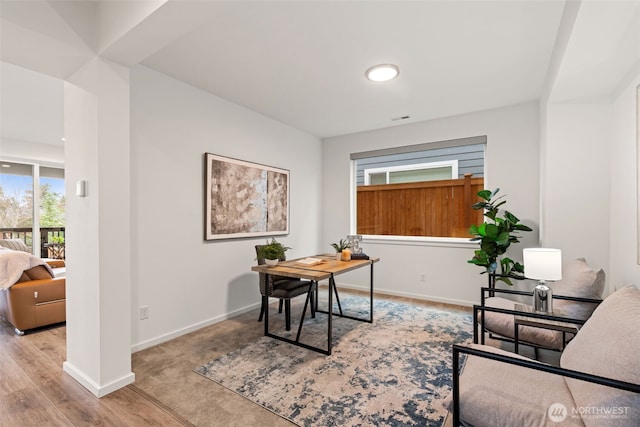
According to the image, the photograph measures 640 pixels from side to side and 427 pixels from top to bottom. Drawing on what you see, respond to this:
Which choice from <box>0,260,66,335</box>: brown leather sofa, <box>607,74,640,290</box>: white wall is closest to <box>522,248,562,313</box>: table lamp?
<box>607,74,640,290</box>: white wall

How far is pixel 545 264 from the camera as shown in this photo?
82.2 inches

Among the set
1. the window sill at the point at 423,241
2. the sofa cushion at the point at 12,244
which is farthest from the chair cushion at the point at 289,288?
the sofa cushion at the point at 12,244

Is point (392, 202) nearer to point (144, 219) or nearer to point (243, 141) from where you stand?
point (243, 141)

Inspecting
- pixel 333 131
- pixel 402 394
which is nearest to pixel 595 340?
pixel 402 394

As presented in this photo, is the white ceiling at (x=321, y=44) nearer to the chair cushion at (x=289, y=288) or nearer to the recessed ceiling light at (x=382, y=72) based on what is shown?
the recessed ceiling light at (x=382, y=72)

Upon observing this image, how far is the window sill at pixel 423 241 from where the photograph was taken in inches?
156

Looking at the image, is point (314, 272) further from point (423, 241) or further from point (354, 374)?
point (423, 241)

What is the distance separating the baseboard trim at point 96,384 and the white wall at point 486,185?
3.35 meters

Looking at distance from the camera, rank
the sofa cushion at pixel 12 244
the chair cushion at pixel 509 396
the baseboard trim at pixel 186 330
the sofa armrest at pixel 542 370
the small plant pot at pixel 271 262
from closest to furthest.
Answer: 1. the sofa armrest at pixel 542 370
2. the chair cushion at pixel 509 396
3. the baseboard trim at pixel 186 330
4. the small plant pot at pixel 271 262
5. the sofa cushion at pixel 12 244

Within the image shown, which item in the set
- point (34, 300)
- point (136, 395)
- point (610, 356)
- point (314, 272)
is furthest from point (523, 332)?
point (34, 300)

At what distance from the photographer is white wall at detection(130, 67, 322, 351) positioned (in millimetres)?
Answer: 2658

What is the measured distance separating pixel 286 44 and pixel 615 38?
6.94 ft

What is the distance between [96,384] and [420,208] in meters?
4.08

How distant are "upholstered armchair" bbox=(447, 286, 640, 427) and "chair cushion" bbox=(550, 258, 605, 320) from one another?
68 cm
